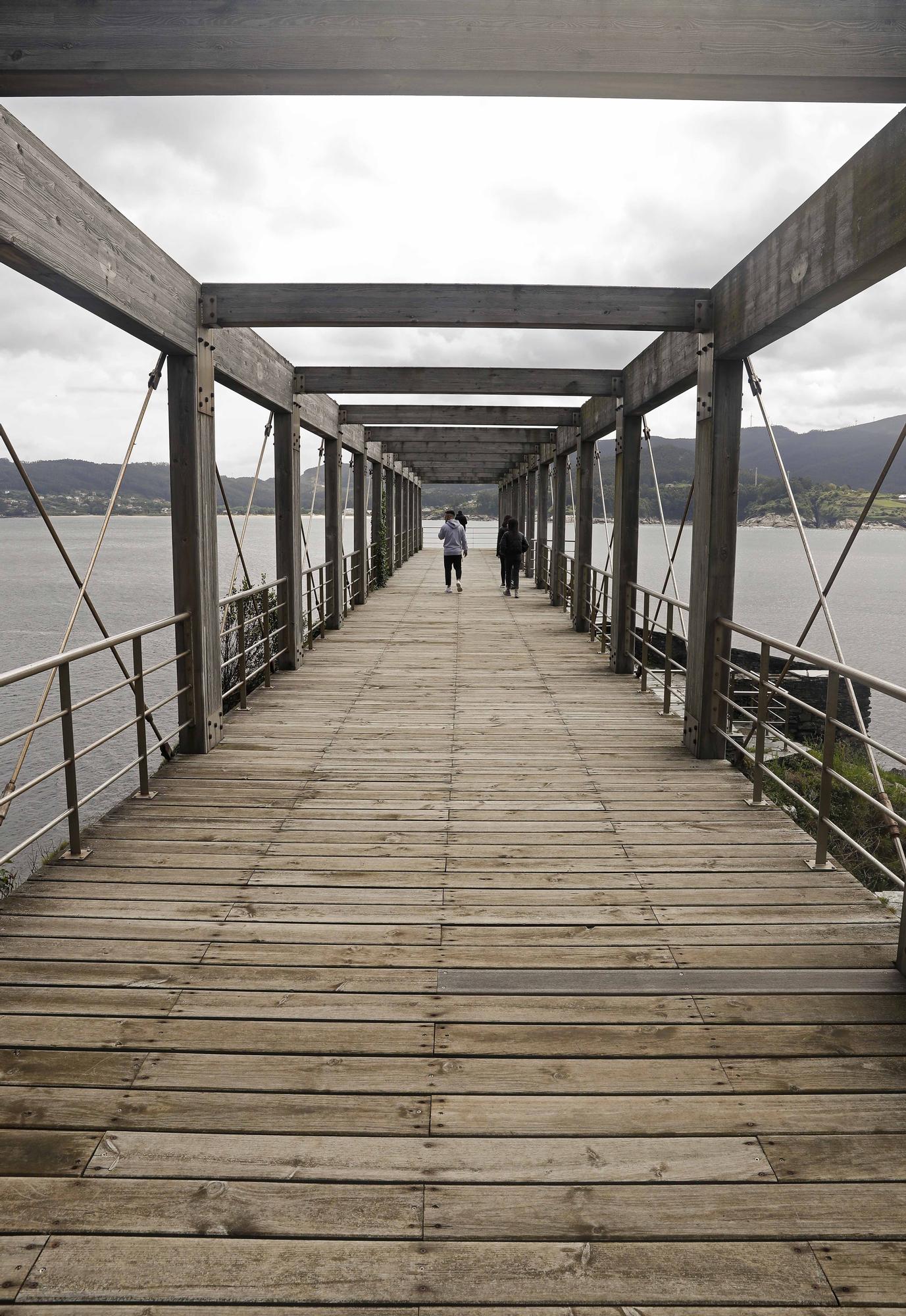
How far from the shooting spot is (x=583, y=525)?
11398 millimetres

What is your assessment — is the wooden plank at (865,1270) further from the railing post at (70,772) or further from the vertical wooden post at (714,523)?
the vertical wooden post at (714,523)

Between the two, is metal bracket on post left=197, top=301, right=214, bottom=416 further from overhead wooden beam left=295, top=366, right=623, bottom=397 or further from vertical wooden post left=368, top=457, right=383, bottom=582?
vertical wooden post left=368, top=457, right=383, bottom=582

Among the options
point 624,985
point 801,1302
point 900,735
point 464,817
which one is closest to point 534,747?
point 464,817

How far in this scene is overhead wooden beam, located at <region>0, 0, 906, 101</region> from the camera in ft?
8.36

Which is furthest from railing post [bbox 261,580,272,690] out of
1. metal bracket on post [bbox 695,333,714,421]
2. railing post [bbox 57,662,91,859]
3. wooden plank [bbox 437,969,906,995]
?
wooden plank [bbox 437,969,906,995]

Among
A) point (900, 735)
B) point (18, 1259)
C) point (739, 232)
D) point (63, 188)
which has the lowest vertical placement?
point (900, 735)

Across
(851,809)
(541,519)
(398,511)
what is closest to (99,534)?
(851,809)

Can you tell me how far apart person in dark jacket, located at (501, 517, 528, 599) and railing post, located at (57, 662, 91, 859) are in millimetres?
10977

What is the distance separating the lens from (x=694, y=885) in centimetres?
349

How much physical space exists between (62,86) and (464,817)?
3.12m

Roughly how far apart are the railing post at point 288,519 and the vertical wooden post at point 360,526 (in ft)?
16.8

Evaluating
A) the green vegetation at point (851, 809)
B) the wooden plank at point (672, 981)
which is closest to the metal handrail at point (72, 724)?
the wooden plank at point (672, 981)

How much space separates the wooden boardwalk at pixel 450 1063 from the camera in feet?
5.58

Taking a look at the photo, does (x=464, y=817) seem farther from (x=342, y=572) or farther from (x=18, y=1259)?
(x=342, y=572)
